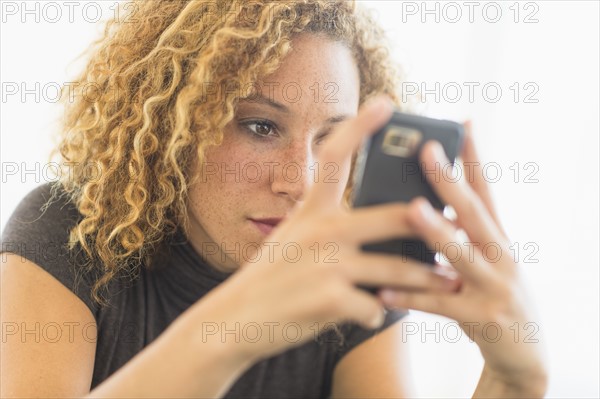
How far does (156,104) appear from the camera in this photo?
1.03m

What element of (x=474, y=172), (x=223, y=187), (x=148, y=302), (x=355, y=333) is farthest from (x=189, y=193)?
(x=474, y=172)

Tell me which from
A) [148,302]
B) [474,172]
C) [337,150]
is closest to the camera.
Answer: [337,150]

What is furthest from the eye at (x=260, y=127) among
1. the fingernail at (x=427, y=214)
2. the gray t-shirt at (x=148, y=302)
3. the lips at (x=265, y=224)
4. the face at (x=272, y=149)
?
the fingernail at (x=427, y=214)

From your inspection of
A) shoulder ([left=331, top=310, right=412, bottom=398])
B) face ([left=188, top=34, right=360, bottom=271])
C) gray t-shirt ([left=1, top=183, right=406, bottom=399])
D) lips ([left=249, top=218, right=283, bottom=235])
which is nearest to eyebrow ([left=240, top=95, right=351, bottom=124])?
face ([left=188, top=34, right=360, bottom=271])

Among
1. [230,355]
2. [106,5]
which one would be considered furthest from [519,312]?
[106,5]

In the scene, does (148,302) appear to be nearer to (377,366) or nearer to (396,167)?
(377,366)

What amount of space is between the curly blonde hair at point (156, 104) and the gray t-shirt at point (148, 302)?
0.03 m

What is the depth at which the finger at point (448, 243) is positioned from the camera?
561 mm

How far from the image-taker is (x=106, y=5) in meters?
1.72

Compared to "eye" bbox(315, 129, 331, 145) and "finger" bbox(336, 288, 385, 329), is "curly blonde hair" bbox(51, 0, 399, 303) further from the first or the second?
"finger" bbox(336, 288, 385, 329)

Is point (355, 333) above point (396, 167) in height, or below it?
below

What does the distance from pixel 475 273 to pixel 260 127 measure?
1.56 ft

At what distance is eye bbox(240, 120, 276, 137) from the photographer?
3.26 ft

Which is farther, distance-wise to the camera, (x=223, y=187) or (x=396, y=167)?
(x=223, y=187)
